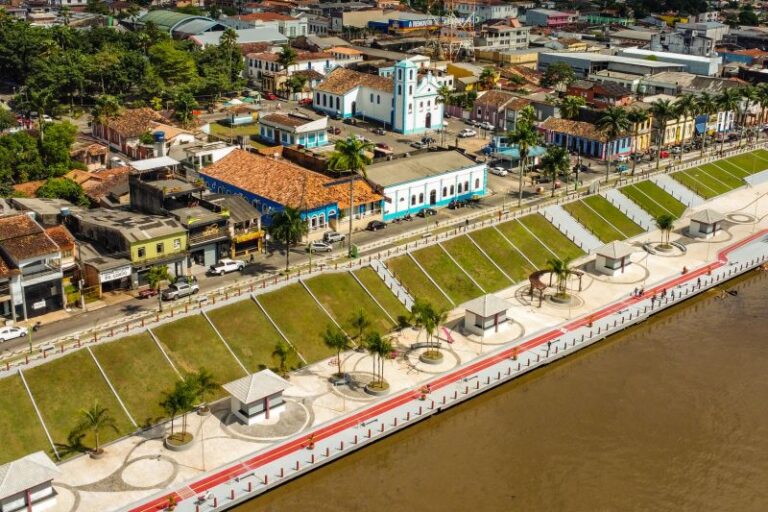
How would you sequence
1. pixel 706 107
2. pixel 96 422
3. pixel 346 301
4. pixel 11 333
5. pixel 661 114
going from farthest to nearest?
pixel 706 107 < pixel 661 114 < pixel 346 301 < pixel 11 333 < pixel 96 422

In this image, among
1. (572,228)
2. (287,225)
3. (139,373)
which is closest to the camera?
(139,373)

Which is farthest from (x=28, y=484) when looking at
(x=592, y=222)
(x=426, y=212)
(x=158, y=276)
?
(x=592, y=222)

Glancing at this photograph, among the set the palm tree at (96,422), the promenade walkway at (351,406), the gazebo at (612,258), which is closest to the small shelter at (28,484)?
the promenade walkway at (351,406)

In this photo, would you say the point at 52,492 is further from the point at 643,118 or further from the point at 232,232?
the point at 643,118

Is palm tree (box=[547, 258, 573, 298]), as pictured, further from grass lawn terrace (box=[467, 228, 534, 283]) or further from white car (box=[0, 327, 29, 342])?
white car (box=[0, 327, 29, 342])

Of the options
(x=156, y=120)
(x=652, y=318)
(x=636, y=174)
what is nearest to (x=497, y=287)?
(x=652, y=318)

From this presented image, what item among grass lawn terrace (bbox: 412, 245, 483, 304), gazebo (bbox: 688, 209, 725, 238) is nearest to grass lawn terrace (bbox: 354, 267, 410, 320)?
grass lawn terrace (bbox: 412, 245, 483, 304)

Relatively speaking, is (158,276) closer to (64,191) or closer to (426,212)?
(64,191)
